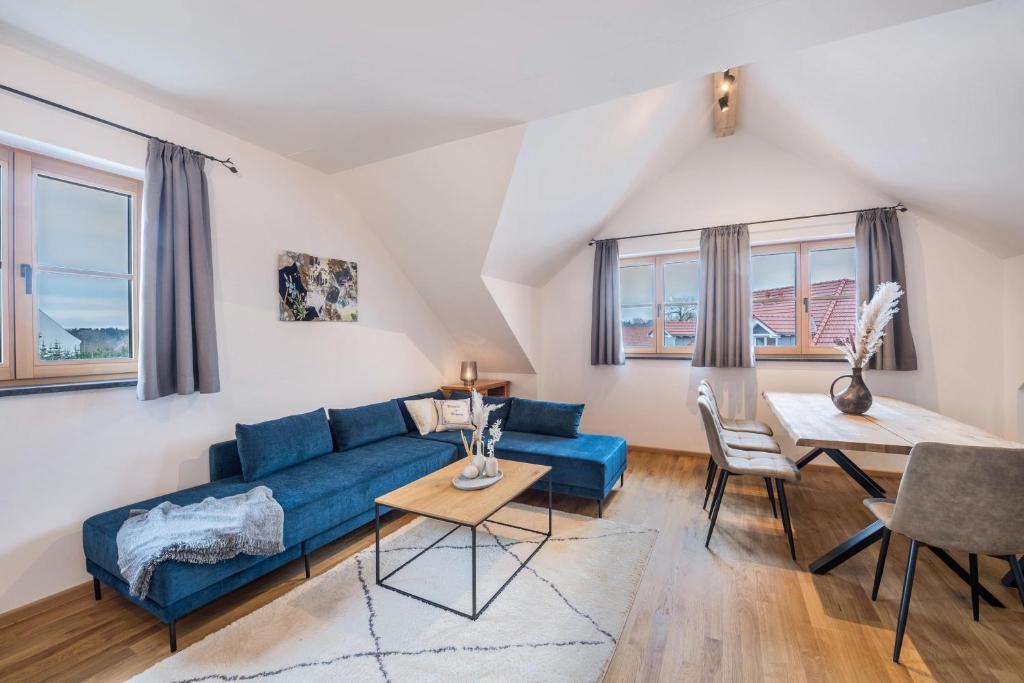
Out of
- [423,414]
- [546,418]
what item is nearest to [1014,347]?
[546,418]

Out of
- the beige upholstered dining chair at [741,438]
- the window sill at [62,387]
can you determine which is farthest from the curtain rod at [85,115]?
the beige upholstered dining chair at [741,438]

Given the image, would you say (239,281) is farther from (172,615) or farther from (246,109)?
(172,615)

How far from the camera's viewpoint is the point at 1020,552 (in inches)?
62.3

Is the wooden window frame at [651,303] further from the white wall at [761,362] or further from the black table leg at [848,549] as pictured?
the black table leg at [848,549]

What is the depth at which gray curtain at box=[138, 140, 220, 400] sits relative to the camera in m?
Result: 2.27

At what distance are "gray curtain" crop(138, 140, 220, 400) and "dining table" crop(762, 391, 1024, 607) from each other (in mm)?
3283

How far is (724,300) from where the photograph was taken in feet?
13.1

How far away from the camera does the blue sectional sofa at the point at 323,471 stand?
1.84 metres

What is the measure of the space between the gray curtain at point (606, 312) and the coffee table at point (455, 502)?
2.18 m

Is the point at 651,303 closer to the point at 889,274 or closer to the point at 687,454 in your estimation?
the point at 687,454

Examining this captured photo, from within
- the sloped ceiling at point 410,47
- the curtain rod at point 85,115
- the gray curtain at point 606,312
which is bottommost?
the gray curtain at point 606,312

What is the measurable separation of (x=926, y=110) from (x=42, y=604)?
5152 millimetres

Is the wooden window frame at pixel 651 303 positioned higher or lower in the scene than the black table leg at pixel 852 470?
higher

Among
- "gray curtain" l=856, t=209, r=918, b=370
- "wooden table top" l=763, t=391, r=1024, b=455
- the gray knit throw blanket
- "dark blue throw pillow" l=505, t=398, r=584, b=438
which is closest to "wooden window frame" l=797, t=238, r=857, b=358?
"gray curtain" l=856, t=209, r=918, b=370
